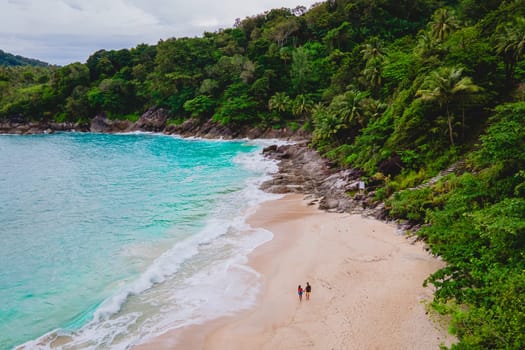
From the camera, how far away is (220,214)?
2966 cm

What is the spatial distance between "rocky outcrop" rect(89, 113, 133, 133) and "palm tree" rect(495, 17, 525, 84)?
8755 cm

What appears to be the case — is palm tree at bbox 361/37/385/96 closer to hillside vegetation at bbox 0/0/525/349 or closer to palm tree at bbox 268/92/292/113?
hillside vegetation at bbox 0/0/525/349

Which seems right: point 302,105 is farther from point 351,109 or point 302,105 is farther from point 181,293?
point 181,293

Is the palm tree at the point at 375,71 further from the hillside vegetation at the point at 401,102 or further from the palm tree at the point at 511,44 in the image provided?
the palm tree at the point at 511,44

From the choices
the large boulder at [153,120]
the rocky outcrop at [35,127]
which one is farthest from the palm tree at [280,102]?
the rocky outcrop at [35,127]

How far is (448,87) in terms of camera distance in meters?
25.6

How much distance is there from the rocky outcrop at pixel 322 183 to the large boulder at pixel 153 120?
48.8m

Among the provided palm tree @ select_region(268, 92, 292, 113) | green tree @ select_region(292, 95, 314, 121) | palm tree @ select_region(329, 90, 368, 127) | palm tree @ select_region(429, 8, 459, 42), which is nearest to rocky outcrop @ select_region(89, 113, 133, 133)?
palm tree @ select_region(268, 92, 292, 113)

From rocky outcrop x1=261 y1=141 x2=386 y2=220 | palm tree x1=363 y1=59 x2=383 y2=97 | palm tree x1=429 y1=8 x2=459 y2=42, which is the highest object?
palm tree x1=429 y1=8 x2=459 y2=42

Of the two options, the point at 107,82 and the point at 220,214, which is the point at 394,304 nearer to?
the point at 220,214

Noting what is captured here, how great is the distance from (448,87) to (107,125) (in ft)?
305

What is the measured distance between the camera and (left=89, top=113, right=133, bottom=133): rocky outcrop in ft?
314

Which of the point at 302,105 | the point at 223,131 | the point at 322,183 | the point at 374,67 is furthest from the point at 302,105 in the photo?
the point at 322,183

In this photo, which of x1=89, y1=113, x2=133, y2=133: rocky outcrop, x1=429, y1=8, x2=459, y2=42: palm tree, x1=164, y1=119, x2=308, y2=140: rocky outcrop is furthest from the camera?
x1=89, y1=113, x2=133, y2=133: rocky outcrop
